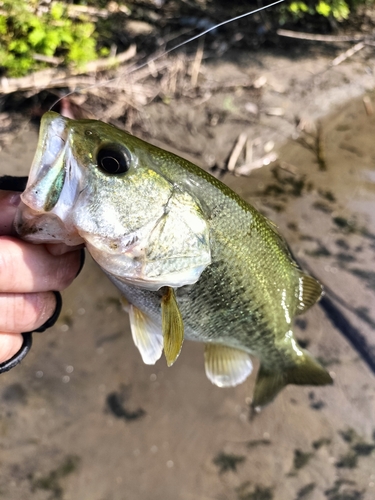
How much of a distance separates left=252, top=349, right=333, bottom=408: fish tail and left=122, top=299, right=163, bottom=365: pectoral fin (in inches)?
29.6

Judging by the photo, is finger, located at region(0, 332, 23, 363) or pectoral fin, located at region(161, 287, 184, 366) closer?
pectoral fin, located at region(161, 287, 184, 366)

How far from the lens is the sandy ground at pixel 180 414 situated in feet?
8.48

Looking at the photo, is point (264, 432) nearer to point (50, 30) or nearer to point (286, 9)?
point (50, 30)

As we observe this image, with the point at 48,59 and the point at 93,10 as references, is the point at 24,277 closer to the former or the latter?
the point at 48,59

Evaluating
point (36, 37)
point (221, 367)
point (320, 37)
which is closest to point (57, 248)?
point (221, 367)

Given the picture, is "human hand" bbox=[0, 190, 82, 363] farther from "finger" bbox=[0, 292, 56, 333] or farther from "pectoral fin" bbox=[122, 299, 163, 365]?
"pectoral fin" bbox=[122, 299, 163, 365]

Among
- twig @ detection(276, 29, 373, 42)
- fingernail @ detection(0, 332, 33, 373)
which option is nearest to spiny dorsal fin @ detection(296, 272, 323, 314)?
fingernail @ detection(0, 332, 33, 373)

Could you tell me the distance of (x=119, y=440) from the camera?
8.71 feet

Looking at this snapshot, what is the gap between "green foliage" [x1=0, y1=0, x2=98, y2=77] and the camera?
326 cm

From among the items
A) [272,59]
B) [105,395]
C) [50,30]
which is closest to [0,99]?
[50,30]

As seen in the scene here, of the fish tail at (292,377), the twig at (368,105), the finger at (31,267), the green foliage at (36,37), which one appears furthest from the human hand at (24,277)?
the twig at (368,105)

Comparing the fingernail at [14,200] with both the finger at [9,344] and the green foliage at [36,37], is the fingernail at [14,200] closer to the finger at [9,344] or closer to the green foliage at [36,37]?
the finger at [9,344]

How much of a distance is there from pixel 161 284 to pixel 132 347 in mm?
1617

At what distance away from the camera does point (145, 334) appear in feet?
5.65
